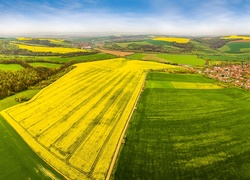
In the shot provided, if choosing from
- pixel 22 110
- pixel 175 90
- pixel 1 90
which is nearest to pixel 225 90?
pixel 175 90

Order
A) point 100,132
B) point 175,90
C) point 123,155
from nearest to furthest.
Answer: point 123,155
point 100,132
point 175,90

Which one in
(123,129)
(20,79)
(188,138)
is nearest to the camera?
(188,138)

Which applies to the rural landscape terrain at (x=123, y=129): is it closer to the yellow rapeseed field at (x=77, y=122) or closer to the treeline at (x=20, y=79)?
the yellow rapeseed field at (x=77, y=122)

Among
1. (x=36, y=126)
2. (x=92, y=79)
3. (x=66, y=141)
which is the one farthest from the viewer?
(x=92, y=79)

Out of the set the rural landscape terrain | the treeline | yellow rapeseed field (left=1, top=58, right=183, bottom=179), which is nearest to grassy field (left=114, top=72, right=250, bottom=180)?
the rural landscape terrain

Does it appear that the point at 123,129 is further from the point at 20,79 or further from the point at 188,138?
the point at 20,79

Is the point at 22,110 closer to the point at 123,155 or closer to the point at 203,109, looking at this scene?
the point at 123,155


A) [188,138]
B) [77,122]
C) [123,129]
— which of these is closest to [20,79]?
[77,122]
